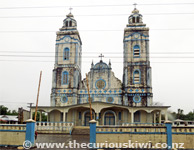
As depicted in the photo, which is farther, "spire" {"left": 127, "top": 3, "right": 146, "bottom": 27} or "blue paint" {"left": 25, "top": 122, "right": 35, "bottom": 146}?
"spire" {"left": 127, "top": 3, "right": 146, "bottom": 27}

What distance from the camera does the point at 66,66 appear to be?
A: 29953mm

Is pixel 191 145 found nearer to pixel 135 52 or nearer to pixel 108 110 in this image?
pixel 108 110

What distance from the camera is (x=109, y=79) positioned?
29.2 metres

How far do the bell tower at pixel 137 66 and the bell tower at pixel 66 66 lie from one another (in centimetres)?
706

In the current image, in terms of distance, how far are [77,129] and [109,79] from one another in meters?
→ 8.84

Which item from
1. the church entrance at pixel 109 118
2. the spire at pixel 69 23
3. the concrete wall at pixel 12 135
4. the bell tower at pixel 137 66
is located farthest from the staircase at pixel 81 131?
the spire at pixel 69 23

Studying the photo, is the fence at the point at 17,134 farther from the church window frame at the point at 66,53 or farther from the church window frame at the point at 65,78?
the church window frame at the point at 66,53

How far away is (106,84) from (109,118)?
4821 mm

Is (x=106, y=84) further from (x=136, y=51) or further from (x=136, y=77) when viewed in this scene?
(x=136, y=51)

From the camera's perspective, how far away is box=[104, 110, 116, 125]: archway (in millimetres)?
26962

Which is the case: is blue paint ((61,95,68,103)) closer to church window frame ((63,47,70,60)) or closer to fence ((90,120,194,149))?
church window frame ((63,47,70,60))

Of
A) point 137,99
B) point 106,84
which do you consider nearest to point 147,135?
point 137,99

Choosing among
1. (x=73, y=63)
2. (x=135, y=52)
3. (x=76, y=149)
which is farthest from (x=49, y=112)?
(x=76, y=149)

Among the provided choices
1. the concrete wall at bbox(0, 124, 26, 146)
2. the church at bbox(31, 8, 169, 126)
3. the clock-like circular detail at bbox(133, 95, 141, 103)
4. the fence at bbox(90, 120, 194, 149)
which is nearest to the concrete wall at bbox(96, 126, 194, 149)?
the fence at bbox(90, 120, 194, 149)
